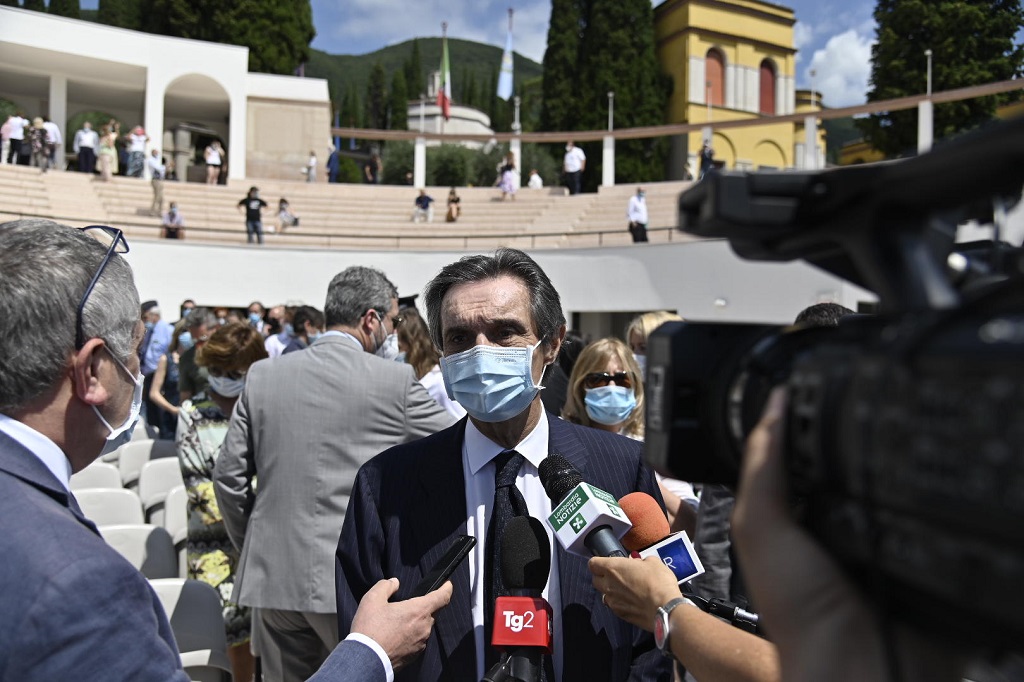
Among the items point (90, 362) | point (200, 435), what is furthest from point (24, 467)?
point (200, 435)

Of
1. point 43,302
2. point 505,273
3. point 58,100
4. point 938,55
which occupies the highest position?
point 938,55

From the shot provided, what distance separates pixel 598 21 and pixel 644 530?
4184cm

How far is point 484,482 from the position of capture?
2.40 m

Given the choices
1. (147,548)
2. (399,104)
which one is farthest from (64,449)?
(399,104)

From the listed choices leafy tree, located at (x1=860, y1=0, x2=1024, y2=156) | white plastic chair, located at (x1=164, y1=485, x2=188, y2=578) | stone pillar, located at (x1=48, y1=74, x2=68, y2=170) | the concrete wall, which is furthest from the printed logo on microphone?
stone pillar, located at (x1=48, y1=74, x2=68, y2=170)

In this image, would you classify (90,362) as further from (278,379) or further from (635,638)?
(278,379)

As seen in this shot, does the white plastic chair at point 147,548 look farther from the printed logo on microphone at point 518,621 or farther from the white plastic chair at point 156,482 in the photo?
the printed logo on microphone at point 518,621

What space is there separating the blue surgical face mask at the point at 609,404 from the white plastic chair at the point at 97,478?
362 centimetres

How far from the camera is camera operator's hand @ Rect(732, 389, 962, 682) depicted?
770 mm

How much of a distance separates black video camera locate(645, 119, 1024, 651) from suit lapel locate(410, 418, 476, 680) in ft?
4.14

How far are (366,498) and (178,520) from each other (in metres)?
3.25

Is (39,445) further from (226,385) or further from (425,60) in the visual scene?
(425,60)

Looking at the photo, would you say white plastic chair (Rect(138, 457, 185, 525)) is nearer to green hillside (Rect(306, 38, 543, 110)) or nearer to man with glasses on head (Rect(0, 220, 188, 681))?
man with glasses on head (Rect(0, 220, 188, 681))

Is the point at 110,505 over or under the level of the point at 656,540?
under
